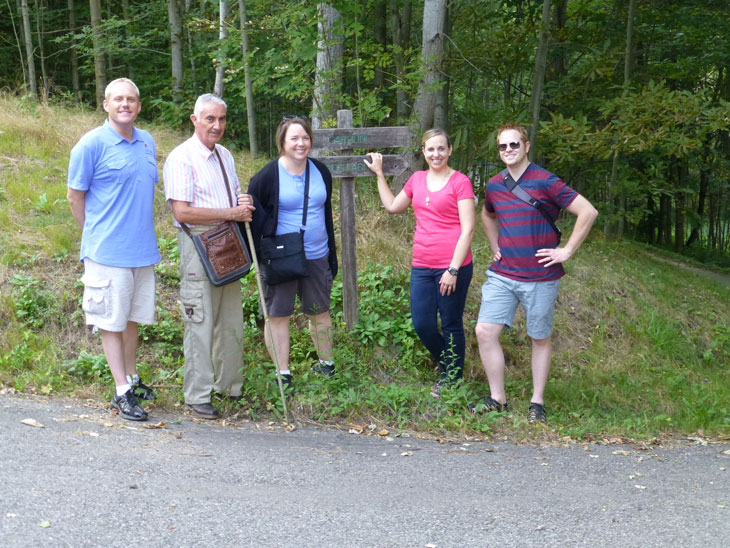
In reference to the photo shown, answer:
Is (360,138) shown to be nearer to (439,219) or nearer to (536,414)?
(439,219)

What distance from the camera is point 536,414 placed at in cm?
508

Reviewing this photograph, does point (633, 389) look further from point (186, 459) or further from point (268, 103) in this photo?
point (268, 103)

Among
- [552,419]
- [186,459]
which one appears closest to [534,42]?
[552,419]

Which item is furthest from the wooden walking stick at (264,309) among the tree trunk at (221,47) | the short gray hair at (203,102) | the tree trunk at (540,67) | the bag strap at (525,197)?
the tree trunk at (221,47)

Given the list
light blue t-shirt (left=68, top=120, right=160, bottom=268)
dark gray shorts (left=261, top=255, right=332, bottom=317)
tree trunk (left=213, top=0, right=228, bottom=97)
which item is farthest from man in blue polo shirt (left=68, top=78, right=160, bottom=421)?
tree trunk (left=213, top=0, right=228, bottom=97)

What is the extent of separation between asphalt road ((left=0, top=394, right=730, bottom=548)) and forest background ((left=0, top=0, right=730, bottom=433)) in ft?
2.30

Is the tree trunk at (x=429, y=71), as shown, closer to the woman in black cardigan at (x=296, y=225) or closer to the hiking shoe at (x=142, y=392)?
the woman in black cardigan at (x=296, y=225)

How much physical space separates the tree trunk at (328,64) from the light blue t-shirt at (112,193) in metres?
3.44

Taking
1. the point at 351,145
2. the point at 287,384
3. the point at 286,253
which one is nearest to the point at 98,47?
the point at 351,145

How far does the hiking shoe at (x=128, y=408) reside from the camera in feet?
14.7

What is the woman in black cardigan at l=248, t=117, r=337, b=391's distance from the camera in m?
4.82

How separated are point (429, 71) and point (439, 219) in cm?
308

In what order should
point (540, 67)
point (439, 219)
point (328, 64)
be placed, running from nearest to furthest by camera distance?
point (439, 219) → point (328, 64) → point (540, 67)

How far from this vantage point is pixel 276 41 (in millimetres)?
11258
